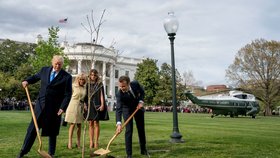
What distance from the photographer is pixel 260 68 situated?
57.1m

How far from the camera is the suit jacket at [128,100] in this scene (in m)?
7.17

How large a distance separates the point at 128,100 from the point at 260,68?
53.5 m

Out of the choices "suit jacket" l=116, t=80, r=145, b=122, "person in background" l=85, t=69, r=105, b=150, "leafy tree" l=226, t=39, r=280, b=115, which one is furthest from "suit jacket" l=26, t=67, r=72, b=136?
"leafy tree" l=226, t=39, r=280, b=115

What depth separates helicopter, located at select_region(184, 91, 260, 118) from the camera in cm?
3779

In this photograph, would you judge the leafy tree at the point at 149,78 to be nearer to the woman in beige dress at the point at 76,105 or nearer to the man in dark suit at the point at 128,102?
the woman in beige dress at the point at 76,105

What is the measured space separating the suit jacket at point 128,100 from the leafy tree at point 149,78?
2866 inches

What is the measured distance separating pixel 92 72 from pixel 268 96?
179 ft

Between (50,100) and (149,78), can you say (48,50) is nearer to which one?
(50,100)

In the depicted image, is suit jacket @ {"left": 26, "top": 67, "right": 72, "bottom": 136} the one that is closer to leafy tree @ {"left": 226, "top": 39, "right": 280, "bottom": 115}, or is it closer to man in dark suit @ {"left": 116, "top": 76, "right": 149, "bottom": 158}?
man in dark suit @ {"left": 116, "top": 76, "right": 149, "bottom": 158}

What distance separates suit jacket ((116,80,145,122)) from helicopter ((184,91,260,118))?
30144mm

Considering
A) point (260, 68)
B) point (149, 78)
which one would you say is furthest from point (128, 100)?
point (149, 78)

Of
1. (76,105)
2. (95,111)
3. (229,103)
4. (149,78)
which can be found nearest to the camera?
(76,105)

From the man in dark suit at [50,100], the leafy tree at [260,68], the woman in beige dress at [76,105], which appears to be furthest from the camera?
the leafy tree at [260,68]

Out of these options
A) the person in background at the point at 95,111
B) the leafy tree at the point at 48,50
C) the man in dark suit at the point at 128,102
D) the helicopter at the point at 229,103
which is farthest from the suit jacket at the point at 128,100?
the leafy tree at the point at 48,50
